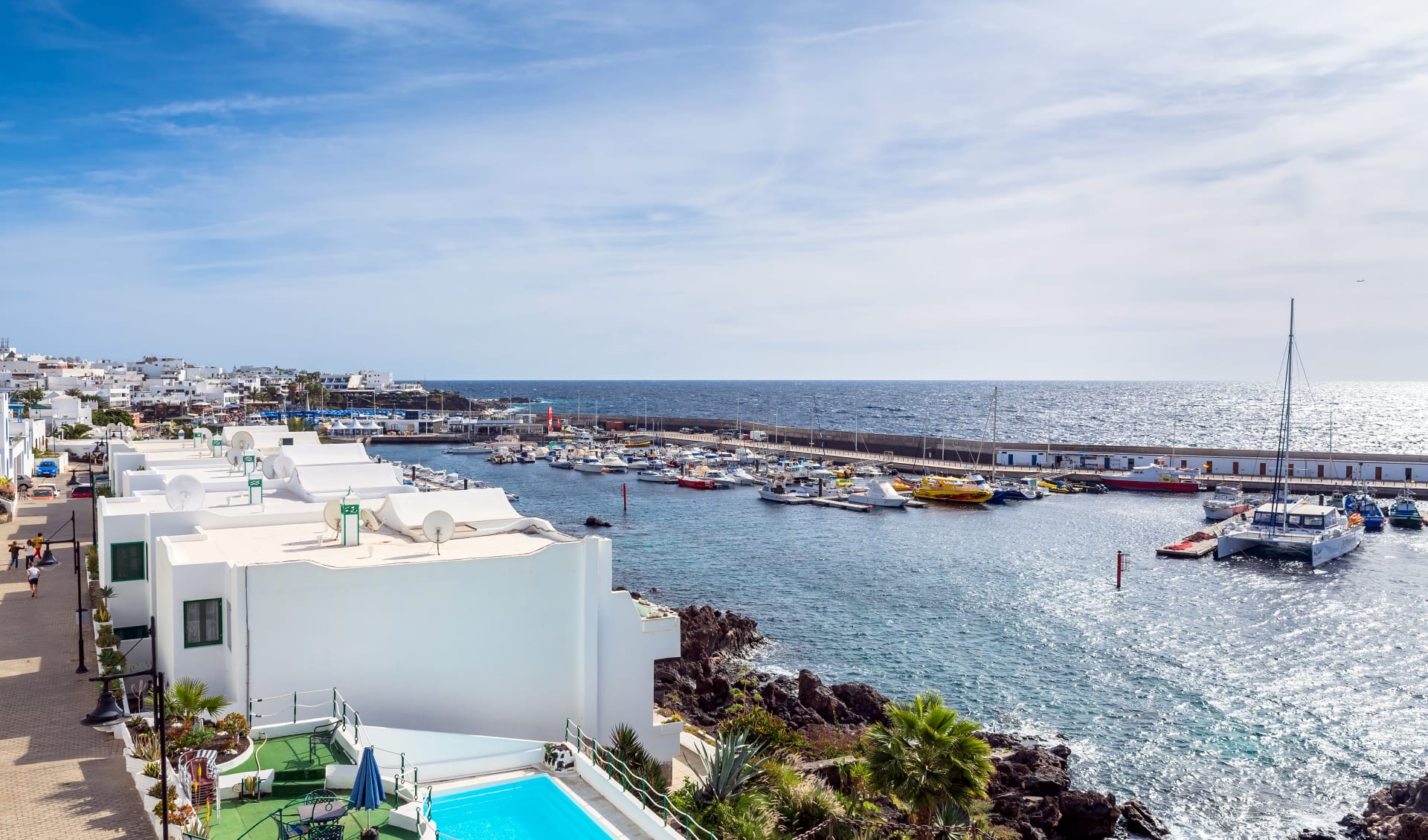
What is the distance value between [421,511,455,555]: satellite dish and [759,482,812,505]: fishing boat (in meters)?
51.8

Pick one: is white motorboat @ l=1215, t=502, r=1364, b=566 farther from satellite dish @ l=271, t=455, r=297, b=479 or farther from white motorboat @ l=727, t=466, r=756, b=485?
satellite dish @ l=271, t=455, r=297, b=479

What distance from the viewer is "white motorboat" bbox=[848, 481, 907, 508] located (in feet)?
215

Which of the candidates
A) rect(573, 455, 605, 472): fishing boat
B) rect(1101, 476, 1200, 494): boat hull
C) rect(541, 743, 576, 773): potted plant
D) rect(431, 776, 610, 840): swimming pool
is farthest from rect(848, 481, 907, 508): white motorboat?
rect(431, 776, 610, 840): swimming pool

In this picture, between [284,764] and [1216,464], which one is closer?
[284,764]

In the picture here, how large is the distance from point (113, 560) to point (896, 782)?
619 inches

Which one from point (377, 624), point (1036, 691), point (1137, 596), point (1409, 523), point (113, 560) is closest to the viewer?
point (377, 624)

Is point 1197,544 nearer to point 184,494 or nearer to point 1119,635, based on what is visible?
point 1119,635

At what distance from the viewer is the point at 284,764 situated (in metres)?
12.7

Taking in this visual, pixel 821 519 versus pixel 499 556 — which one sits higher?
pixel 499 556

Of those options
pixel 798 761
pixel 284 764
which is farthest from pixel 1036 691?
pixel 284 764

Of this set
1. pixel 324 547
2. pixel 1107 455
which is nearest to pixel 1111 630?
pixel 324 547

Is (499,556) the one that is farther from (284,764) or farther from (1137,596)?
(1137,596)

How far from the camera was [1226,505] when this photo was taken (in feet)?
198

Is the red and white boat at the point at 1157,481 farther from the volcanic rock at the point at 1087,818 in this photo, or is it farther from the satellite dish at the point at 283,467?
the satellite dish at the point at 283,467
